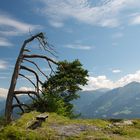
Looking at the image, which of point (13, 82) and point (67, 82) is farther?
point (67, 82)

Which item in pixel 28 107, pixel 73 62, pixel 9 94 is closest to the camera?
pixel 9 94

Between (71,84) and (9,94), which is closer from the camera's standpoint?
(9,94)

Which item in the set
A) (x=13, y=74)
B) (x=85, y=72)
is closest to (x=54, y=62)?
(x=13, y=74)

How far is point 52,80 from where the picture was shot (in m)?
42.4

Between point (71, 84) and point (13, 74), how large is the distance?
613 inches

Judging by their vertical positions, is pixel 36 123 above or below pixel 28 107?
below

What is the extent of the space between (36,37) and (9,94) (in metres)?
7.60

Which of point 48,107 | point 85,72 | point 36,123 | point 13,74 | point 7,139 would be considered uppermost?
point 85,72

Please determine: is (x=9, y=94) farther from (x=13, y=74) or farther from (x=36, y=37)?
(x=36, y=37)

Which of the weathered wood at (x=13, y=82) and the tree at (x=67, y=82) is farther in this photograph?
the tree at (x=67, y=82)

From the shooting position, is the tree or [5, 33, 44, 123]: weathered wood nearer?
[5, 33, 44, 123]: weathered wood

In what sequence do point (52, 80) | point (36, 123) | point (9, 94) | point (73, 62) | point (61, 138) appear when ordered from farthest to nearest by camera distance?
point (73, 62), point (52, 80), point (9, 94), point (36, 123), point (61, 138)

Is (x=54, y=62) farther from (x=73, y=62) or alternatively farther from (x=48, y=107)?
(x=73, y=62)

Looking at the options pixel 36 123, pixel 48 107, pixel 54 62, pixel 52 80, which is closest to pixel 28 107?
pixel 48 107
